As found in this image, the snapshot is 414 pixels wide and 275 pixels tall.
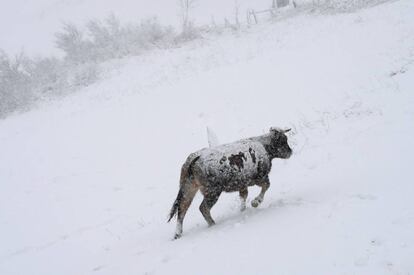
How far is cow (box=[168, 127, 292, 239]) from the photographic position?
22.0 ft

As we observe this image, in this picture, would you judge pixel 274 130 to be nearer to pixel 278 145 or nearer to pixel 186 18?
pixel 278 145

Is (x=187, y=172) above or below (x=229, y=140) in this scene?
above

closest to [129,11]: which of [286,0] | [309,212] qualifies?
[286,0]

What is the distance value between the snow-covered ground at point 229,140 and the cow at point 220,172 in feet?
1.68

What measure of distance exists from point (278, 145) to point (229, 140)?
6.68 m

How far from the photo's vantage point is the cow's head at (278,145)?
757 centimetres

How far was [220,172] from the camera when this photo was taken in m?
6.69

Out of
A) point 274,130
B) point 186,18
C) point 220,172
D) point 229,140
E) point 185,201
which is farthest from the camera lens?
→ point 186,18

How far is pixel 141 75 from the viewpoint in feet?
81.6

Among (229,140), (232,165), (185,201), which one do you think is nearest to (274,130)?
(232,165)

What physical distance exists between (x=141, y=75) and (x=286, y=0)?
52.1 feet

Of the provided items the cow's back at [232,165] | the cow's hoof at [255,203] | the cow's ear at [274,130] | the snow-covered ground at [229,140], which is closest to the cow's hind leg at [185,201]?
the snow-covered ground at [229,140]

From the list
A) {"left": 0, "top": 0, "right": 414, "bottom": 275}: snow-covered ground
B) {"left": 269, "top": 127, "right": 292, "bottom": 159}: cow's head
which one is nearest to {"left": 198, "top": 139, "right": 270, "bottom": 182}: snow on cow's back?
{"left": 269, "top": 127, "right": 292, "bottom": 159}: cow's head

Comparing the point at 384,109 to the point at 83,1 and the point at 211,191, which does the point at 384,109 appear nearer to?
the point at 211,191
